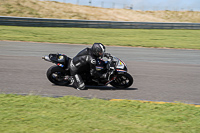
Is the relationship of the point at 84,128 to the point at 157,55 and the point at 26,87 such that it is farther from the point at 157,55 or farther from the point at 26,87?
the point at 157,55

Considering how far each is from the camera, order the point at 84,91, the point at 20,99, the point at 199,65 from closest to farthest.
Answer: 1. the point at 20,99
2. the point at 84,91
3. the point at 199,65

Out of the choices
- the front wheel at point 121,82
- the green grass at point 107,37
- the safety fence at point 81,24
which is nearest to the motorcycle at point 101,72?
the front wheel at point 121,82

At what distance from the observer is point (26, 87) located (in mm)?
8398

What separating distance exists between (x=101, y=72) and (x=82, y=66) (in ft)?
1.87

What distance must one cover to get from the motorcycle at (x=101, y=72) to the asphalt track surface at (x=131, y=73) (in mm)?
201

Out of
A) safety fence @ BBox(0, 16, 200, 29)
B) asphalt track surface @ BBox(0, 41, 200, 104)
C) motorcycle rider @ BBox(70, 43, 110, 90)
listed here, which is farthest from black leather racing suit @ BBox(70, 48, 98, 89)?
safety fence @ BBox(0, 16, 200, 29)

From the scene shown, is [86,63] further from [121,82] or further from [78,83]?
[121,82]

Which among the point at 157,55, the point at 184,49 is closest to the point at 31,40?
the point at 157,55

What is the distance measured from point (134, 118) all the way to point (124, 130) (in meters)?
0.73

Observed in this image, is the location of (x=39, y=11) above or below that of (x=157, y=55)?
above

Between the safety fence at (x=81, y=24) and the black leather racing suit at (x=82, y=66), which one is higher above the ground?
the safety fence at (x=81, y=24)

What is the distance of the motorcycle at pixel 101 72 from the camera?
27.4ft

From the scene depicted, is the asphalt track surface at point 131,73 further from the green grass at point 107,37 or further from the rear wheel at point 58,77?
the green grass at point 107,37

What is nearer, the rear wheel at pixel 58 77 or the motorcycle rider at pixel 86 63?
the motorcycle rider at pixel 86 63
